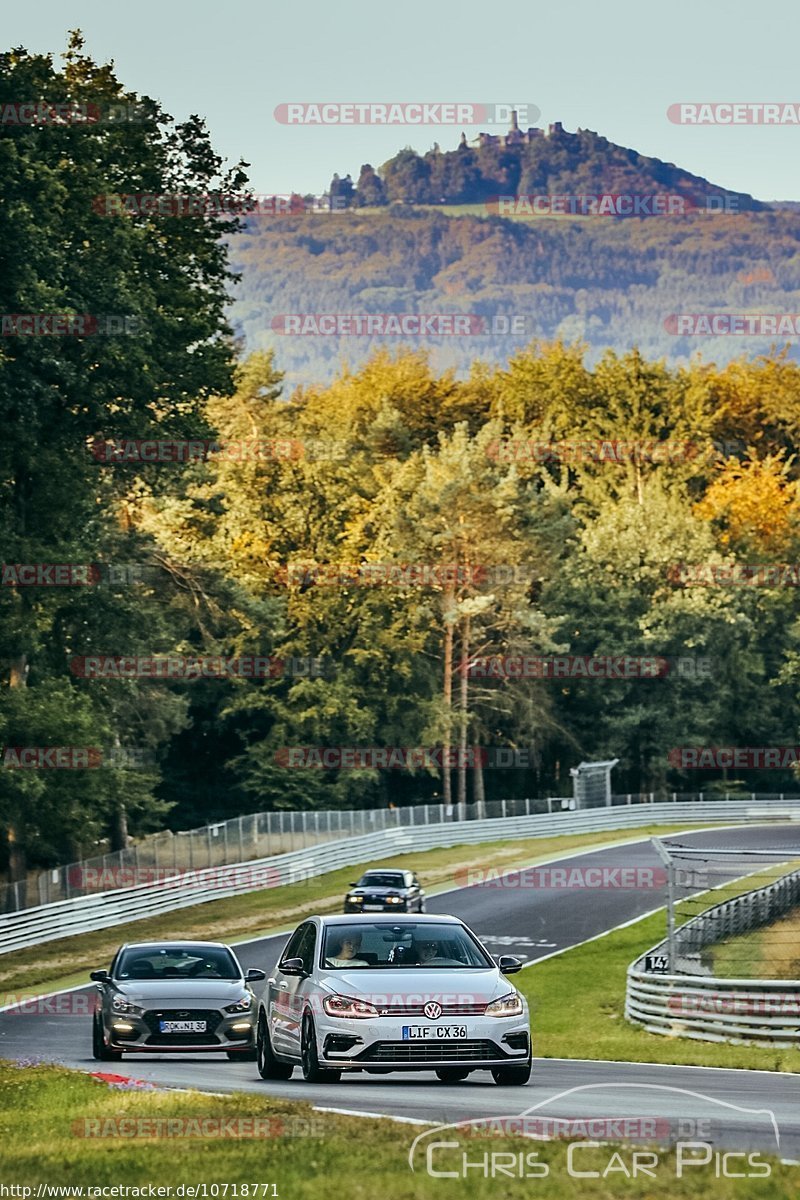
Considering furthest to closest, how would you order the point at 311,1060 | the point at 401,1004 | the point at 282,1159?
the point at 311,1060, the point at 401,1004, the point at 282,1159

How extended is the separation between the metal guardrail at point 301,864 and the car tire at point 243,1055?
23167 millimetres

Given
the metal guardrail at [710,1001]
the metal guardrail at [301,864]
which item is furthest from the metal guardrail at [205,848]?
the metal guardrail at [710,1001]

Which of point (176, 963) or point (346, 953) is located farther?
point (176, 963)

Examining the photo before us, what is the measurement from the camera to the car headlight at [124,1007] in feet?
72.6

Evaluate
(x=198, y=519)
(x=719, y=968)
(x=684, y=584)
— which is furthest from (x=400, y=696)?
(x=719, y=968)

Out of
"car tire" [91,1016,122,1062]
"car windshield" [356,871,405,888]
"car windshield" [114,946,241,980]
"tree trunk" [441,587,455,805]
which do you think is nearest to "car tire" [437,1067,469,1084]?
"car windshield" [114,946,241,980]

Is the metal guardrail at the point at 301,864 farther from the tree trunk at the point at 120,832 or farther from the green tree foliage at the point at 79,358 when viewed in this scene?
the tree trunk at the point at 120,832

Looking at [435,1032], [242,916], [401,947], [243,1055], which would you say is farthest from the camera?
[242,916]

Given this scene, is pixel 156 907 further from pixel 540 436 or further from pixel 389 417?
pixel 540 436

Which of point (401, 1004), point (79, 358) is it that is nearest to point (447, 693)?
point (79, 358)

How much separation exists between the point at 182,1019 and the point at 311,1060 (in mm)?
4859

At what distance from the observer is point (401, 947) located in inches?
712

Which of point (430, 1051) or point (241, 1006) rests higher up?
point (430, 1051)

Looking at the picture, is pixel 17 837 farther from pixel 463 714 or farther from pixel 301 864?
pixel 463 714
